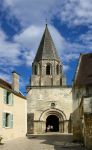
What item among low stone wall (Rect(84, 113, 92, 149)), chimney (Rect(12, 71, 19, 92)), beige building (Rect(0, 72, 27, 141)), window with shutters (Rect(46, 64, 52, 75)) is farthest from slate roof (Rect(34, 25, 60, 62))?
low stone wall (Rect(84, 113, 92, 149))

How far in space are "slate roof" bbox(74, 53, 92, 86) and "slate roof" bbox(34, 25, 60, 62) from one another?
1860cm

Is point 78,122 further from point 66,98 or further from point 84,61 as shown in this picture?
point 66,98

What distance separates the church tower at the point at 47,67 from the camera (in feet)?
149

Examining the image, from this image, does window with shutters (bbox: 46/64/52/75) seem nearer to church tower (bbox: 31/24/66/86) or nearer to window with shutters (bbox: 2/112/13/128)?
church tower (bbox: 31/24/66/86)

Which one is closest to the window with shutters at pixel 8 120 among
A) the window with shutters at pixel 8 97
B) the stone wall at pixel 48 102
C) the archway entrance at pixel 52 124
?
the window with shutters at pixel 8 97

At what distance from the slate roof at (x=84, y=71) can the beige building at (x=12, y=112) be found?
5501 mm

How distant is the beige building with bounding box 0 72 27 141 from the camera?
2336 centimetres

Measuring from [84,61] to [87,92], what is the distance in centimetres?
472

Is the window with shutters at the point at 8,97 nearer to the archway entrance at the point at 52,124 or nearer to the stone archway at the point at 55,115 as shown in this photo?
the stone archway at the point at 55,115

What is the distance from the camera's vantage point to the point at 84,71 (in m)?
25.9

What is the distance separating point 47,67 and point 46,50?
2818mm

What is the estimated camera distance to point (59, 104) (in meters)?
41.1

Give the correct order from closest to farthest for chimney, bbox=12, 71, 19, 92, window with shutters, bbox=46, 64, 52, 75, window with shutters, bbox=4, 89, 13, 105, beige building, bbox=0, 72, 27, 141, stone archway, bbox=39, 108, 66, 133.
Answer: beige building, bbox=0, 72, 27, 141
window with shutters, bbox=4, 89, 13, 105
chimney, bbox=12, 71, 19, 92
stone archway, bbox=39, 108, 66, 133
window with shutters, bbox=46, 64, 52, 75

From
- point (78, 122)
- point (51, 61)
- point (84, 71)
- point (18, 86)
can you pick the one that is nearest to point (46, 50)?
point (51, 61)
